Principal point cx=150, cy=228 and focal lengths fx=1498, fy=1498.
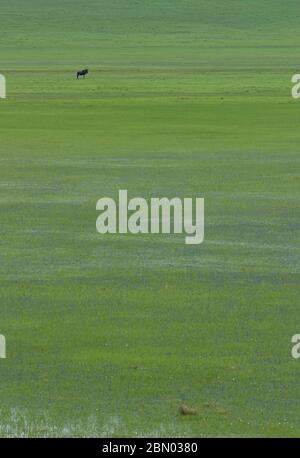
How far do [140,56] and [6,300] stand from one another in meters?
81.2

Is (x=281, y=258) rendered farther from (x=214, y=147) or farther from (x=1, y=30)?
(x=1, y=30)

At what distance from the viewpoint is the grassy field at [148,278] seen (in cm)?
964

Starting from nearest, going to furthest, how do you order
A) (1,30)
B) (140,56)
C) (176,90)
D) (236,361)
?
1. (236,361)
2. (176,90)
3. (140,56)
4. (1,30)

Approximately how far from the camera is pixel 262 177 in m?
23.2

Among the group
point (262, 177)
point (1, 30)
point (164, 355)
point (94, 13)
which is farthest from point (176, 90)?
point (94, 13)

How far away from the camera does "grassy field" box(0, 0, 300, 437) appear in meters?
9.64

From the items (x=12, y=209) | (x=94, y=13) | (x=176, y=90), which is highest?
(x=94, y=13)

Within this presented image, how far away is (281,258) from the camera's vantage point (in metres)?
15.4

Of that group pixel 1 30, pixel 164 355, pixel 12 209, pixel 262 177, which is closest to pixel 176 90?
pixel 262 177

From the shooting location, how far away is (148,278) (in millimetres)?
14383
